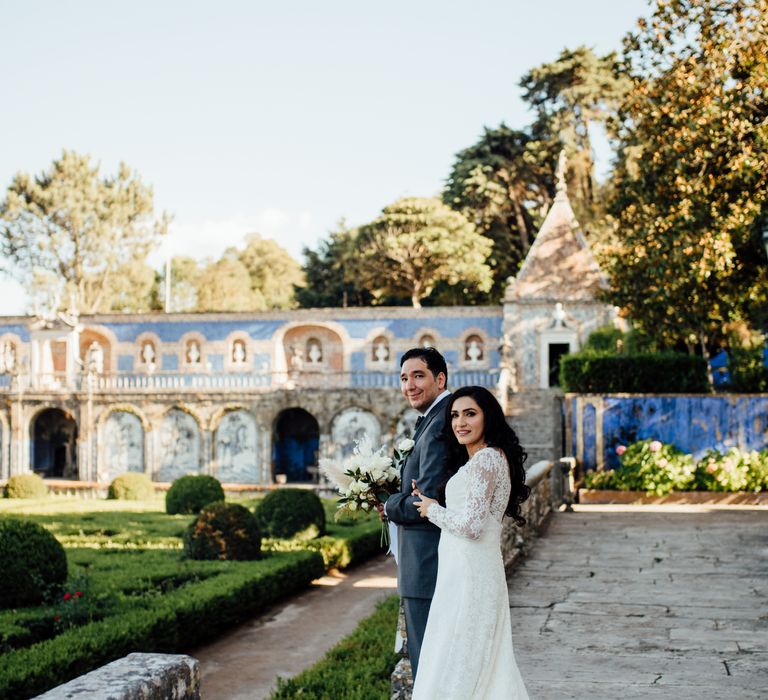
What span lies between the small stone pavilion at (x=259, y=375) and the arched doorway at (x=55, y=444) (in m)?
0.06

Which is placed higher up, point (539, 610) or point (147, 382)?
point (147, 382)

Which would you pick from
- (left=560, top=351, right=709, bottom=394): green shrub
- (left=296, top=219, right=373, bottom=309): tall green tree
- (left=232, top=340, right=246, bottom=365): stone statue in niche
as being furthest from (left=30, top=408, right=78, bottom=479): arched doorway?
(left=560, top=351, right=709, bottom=394): green shrub

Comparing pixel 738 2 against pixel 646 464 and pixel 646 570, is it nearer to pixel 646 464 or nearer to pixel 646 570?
pixel 646 464

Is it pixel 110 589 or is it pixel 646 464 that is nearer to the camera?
pixel 110 589

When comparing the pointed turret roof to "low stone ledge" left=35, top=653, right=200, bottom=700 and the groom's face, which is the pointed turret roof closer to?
the groom's face

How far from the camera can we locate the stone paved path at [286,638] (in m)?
9.12

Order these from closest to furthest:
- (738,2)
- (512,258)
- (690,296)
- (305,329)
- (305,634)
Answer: (305,634), (738,2), (690,296), (305,329), (512,258)

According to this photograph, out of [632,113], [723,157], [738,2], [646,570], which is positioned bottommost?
[646,570]

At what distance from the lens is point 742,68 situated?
52.4 ft

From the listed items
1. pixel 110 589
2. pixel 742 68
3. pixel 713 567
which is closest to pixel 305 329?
pixel 742 68

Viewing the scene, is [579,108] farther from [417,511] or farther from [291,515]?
[417,511]

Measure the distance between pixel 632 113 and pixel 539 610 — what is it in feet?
41.0

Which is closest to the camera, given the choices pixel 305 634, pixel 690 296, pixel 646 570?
pixel 646 570

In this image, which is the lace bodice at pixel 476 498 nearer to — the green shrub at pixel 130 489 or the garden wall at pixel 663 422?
the garden wall at pixel 663 422
